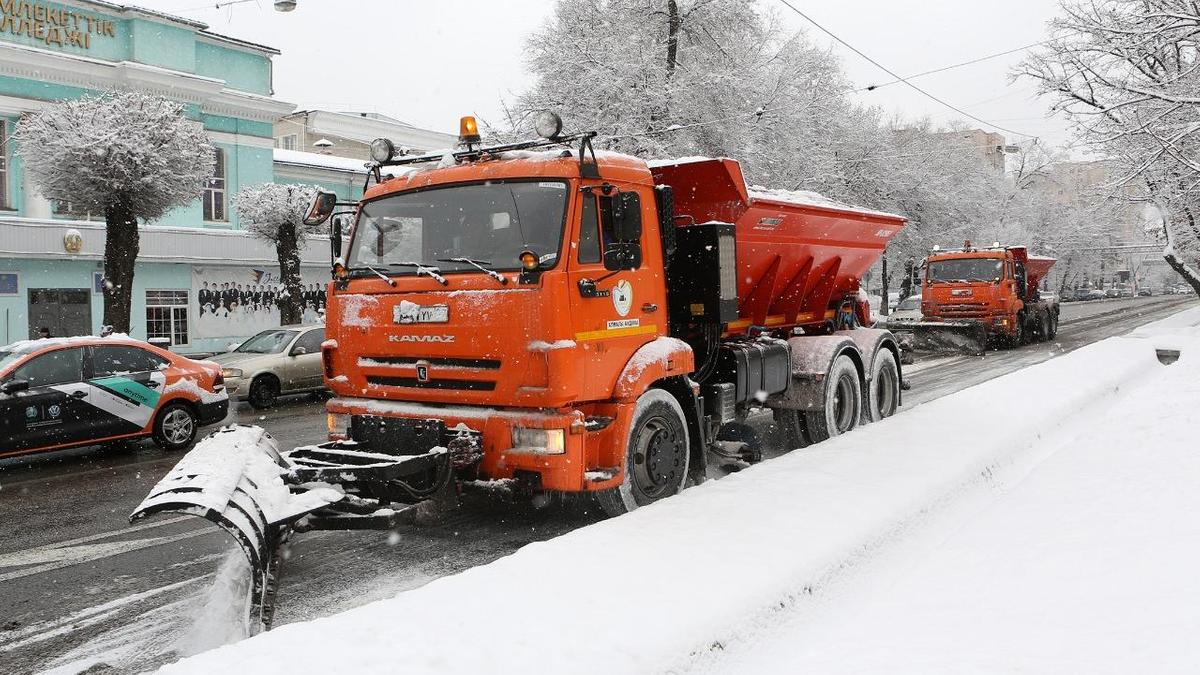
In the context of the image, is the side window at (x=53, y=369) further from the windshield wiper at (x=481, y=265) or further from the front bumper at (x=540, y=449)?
the windshield wiper at (x=481, y=265)

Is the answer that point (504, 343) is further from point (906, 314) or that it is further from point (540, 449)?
point (906, 314)

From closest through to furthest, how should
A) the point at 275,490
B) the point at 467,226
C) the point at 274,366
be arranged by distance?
the point at 275,490 < the point at 467,226 < the point at 274,366

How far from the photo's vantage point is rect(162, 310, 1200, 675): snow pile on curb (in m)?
3.65

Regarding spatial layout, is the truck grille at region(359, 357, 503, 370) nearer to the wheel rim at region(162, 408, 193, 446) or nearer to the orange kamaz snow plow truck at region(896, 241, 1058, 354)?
the wheel rim at region(162, 408, 193, 446)

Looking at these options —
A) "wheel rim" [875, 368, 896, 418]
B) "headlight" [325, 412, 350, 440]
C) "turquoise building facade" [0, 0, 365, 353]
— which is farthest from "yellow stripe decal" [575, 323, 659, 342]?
"turquoise building facade" [0, 0, 365, 353]

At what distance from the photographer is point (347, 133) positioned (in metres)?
45.8

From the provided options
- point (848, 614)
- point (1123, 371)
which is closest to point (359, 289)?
point (848, 614)

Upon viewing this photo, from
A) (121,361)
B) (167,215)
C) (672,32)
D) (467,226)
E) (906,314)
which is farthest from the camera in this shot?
(906,314)

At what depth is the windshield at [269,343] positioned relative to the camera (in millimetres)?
15765

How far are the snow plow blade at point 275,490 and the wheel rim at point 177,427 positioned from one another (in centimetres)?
554

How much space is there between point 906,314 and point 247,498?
2277 centimetres

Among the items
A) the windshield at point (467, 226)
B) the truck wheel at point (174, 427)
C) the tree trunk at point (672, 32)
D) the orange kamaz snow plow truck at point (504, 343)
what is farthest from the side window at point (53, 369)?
the tree trunk at point (672, 32)

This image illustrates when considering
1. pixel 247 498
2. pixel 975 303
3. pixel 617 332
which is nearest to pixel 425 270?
pixel 617 332

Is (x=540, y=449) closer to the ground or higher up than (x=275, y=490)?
higher up
